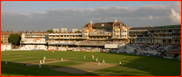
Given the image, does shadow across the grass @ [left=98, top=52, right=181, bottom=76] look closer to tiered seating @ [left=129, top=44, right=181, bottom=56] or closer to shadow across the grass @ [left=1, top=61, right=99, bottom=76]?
shadow across the grass @ [left=1, top=61, right=99, bottom=76]

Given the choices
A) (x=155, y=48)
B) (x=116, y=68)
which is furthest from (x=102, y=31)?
(x=116, y=68)

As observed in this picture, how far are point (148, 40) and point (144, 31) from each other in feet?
20.1

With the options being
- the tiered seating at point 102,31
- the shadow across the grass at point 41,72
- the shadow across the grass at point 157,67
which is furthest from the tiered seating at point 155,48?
the shadow across the grass at point 41,72

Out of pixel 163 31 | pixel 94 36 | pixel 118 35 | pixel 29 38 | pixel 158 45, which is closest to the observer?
pixel 158 45

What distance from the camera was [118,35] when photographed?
289 feet

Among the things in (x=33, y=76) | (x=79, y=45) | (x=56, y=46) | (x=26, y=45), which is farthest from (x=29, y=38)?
(x=33, y=76)

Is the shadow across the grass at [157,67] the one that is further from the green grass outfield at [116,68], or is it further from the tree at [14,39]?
the tree at [14,39]

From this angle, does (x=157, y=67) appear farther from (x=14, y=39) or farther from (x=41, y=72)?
(x=14, y=39)

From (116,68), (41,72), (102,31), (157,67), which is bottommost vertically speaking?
(157,67)

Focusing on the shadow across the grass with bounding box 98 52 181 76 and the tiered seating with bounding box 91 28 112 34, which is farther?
the tiered seating with bounding box 91 28 112 34

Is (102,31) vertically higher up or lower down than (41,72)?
higher up

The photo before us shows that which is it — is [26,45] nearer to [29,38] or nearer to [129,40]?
[29,38]

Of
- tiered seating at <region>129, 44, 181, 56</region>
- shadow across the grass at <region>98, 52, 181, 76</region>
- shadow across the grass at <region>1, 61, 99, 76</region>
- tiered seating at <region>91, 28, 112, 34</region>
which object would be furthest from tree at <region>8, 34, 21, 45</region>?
shadow across the grass at <region>98, 52, 181, 76</region>

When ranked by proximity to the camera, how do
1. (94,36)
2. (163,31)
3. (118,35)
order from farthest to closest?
(94,36) < (118,35) < (163,31)
